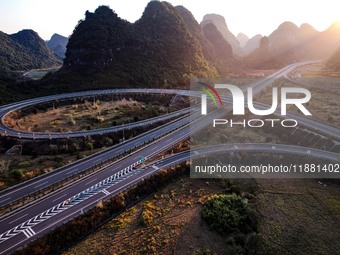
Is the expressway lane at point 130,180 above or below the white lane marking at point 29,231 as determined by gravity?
above

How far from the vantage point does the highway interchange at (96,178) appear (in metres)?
36.1

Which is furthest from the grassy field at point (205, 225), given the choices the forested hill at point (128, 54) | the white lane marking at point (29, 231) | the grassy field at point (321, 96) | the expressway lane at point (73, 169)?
the forested hill at point (128, 54)

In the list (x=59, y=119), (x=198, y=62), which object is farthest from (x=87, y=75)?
(x=198, y=62)

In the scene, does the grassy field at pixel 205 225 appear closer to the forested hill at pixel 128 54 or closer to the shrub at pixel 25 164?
the shrub at pixel 25 164

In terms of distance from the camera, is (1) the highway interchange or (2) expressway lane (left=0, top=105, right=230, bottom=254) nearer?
(2) expressway lane (left=0, top=105, right=230, bottom=254)

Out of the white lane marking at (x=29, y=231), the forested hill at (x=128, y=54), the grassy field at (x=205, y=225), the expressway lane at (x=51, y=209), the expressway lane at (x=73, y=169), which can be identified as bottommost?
the grassy field at (x=205, y=225)

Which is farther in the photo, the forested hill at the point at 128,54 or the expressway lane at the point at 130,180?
the forested hill at the point at 128,54

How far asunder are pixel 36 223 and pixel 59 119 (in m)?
50.8

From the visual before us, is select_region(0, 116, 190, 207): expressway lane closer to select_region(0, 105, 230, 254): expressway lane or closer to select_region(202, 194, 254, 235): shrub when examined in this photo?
select_region(0, 105, 230, 254): expressway lane

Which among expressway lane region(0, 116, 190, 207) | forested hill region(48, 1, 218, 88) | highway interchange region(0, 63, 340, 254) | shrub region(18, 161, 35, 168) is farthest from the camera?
forested hill region(48, 1, 218, 88)

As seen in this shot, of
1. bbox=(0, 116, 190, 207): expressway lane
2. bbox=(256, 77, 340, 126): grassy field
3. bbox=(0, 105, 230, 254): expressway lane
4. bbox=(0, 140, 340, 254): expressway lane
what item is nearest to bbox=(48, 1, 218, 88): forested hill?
bbox=(256, 77, 340, 126): grassy field

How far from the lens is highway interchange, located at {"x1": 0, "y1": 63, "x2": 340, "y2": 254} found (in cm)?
3609

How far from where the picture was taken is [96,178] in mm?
47406

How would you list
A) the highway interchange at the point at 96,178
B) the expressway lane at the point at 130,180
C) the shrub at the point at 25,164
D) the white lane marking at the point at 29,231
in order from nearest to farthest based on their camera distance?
the expressway lane at the point at 130,180
the white lane marking at the point at 29,231
the highway interchange at the point at 96,178
the shrub at the point at 25,164
